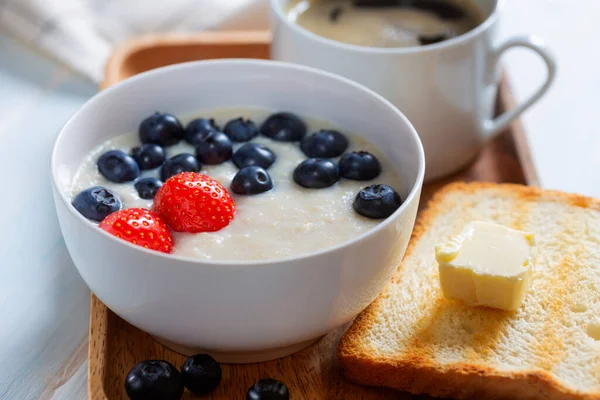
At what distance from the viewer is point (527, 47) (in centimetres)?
170

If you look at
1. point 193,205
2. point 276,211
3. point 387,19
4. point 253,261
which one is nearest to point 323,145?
point 276,211

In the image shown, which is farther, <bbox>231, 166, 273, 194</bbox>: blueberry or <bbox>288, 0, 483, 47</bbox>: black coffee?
<bbox>288, 0, 483, 47</bbox>: black coffee

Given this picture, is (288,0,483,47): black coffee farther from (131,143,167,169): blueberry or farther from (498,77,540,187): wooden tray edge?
(131,143,167,169): blueberry

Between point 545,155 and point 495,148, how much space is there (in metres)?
0.35

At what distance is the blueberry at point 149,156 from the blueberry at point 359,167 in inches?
12.7

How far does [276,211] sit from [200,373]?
275mm

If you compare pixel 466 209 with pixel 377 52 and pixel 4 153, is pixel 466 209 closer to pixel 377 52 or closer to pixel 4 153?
pixel 377 52

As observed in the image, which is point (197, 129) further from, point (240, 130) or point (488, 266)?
point (488, 266)

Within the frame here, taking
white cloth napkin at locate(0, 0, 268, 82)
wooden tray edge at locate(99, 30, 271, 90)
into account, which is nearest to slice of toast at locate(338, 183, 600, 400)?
wooden tray edge at locate(99, 30, 271, 90)

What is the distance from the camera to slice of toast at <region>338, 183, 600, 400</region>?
1.22 meters

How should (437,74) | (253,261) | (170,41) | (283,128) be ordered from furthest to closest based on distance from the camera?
(170,41), (437,74), (283,128), (253,261)

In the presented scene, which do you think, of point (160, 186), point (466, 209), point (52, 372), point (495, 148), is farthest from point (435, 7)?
point (52, 372)

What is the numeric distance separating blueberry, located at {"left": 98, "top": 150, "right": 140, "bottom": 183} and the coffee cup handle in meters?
0.81

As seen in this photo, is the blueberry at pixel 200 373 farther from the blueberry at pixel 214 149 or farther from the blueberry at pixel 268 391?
the blueberry at pixel 214 149
